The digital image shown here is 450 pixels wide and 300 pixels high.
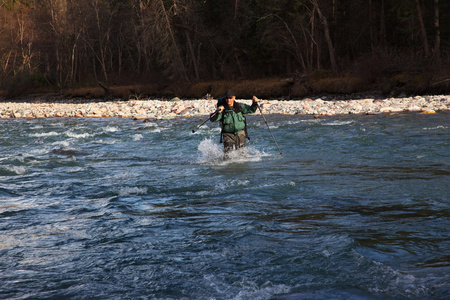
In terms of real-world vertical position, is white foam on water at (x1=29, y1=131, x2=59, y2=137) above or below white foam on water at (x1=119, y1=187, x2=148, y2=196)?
above

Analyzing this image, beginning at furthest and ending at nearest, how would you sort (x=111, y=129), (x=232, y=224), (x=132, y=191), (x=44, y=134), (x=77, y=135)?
(x=111, y=129) → (x=44, y=134) → (x=77, y=135) → (x=132, y=191) → (x=232, y=224)

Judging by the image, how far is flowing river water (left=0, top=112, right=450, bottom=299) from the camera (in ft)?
13.6

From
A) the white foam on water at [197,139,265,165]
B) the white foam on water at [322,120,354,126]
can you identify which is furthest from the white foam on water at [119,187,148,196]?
the white foam on water at [322,120,354,126]

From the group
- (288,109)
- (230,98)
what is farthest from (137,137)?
(288,109)

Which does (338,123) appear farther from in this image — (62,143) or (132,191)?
(132,191)

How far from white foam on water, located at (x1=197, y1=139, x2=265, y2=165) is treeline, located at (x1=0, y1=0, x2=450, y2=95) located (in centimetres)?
1739

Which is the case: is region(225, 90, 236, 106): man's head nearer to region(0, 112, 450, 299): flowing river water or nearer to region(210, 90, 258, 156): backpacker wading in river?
region(210, 90, 258, 156): backpacker wading in river

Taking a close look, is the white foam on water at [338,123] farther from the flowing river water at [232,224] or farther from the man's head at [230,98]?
the man's head at [230,98]

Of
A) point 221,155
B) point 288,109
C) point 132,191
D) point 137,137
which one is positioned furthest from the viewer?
point 288,109

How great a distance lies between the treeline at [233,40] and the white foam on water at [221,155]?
57.0 ft

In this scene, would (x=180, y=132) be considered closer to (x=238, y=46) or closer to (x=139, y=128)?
(x=139, y=128)

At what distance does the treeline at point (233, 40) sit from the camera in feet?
102

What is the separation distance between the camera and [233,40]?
142 ft

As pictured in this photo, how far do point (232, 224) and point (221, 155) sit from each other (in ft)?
17.3
